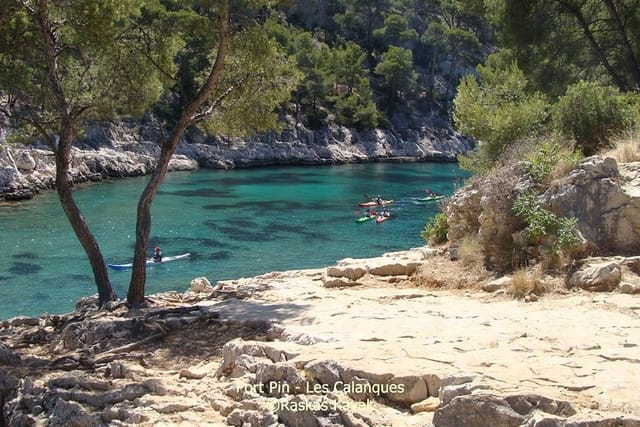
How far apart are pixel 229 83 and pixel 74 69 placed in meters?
3.25

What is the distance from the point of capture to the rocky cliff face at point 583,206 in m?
10.2

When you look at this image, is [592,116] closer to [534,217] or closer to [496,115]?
[496,115]

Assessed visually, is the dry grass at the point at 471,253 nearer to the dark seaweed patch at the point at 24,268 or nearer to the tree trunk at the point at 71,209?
the tree trunk at the point at 71,209

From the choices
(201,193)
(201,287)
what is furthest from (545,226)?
(201,193)

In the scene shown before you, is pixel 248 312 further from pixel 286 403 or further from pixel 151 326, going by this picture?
pixel 286 403

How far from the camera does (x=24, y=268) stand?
24938 mm

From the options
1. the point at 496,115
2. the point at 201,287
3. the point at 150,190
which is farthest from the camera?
the point at 496,115

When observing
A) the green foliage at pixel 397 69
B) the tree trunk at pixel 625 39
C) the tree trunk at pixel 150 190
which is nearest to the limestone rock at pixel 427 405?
the tree trunk at pixel 150 190

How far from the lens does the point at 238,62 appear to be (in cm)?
1280

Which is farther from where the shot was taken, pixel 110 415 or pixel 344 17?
pixel 344 17

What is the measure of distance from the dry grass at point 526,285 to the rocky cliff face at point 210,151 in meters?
39.1

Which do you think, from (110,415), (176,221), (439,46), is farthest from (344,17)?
(110,415)

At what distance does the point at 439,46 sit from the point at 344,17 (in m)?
14.9

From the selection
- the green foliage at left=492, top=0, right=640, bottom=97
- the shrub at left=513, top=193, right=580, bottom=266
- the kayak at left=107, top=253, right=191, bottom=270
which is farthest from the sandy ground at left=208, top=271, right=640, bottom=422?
the kayak at left=107, top=253, right=191, bottom=270
